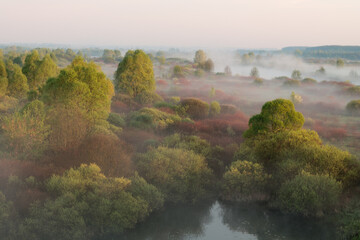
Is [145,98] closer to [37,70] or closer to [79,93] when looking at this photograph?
[37,70]

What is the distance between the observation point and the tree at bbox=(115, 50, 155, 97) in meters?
43.8

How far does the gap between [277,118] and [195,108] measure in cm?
1939

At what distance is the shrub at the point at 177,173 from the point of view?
20.4m

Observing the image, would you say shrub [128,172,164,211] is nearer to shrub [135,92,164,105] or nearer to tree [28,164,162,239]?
tree [28,164,162,239]

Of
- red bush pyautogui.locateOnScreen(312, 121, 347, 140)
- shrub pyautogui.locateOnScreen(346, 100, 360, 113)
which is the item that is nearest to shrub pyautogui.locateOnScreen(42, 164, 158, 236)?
red bush pyautogui.locateOnScreen(312, 121, 347, 140)

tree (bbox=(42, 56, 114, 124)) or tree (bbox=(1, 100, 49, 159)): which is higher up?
tree (bbox=(42, 56, 114, 124))

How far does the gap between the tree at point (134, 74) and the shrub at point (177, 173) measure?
2372 centimetres

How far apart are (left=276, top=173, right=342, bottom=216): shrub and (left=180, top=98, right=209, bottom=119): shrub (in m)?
23.7

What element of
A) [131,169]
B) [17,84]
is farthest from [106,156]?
[17,84]

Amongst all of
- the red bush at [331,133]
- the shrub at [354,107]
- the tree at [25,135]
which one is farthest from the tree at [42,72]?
the shrub at [354,107]

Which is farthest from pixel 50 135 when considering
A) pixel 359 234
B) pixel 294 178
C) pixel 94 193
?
pixel 359 234

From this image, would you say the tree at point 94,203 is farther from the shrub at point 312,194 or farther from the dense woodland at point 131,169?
the shrub at point 312,194

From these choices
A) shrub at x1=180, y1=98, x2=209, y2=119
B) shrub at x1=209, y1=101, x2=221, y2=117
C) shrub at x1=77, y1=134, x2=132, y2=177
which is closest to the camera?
shrub at x1=77, y1=134, x2=132, y2=177

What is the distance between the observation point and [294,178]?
62.6 feet
